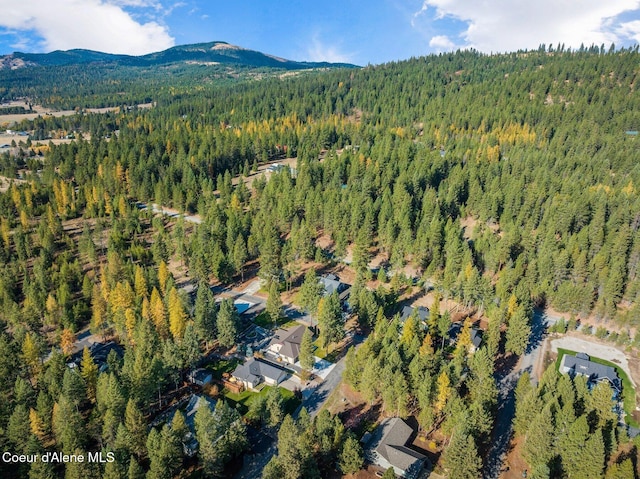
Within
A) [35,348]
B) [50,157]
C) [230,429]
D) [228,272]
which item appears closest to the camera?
[230,429]

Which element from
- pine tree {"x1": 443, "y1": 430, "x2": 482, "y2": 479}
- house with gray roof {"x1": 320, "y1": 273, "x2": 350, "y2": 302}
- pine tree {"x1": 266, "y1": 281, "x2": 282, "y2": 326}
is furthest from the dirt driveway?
pine tree {"x1": 266, "y1": 281, "x2": 282, "y2": 326}

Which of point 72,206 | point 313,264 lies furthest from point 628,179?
point 72,206

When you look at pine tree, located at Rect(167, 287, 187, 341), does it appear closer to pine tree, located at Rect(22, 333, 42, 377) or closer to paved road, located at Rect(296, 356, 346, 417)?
pine tree, located at Rect(22, 333, 42, 377)

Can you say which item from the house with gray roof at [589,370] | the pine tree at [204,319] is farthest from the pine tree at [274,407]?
the house with gray roof at [589,370]

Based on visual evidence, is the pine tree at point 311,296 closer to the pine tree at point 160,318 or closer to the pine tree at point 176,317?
the pine tree at point 176,317

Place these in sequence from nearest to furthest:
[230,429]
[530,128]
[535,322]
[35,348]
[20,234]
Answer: [230,429] → [35,348] → [535,322] → [20,234] → [530,128]

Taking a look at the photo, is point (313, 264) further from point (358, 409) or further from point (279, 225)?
point (358, 409)

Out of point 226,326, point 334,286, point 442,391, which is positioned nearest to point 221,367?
point 226,326
